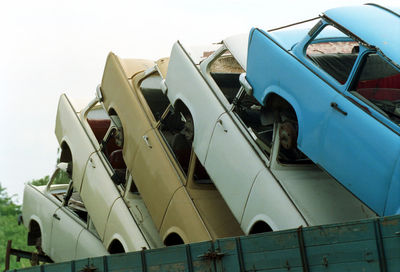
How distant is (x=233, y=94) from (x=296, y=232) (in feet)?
10.4

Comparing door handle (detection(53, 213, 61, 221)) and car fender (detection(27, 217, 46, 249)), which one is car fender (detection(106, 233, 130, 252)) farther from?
car fender (detection(27, 217, 46, 249))

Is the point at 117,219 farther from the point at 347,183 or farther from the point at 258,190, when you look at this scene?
the point at 347,183

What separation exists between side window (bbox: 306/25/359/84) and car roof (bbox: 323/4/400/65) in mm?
173

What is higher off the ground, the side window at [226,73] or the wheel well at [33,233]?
the side window at [226,73]

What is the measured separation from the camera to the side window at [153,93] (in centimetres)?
834

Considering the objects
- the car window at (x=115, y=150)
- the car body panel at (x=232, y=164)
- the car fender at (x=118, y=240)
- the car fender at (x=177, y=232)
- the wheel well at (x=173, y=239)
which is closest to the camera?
the car body panel at (x=232, y=164)

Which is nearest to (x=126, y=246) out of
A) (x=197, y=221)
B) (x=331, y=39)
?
(x=197, y=221)

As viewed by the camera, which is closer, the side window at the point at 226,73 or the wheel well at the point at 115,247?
the side window at the point at 226,73

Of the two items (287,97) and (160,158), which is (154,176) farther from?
(287,97)

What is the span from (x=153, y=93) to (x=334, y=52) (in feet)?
8.78

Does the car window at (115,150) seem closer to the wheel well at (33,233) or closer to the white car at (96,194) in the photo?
the white car at (96,194)

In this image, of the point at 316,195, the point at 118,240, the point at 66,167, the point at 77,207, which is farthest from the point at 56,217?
the point at 316,195

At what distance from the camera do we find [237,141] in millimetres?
6570

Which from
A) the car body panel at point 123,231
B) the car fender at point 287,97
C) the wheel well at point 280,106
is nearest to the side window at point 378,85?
the car fender at point 287,97
